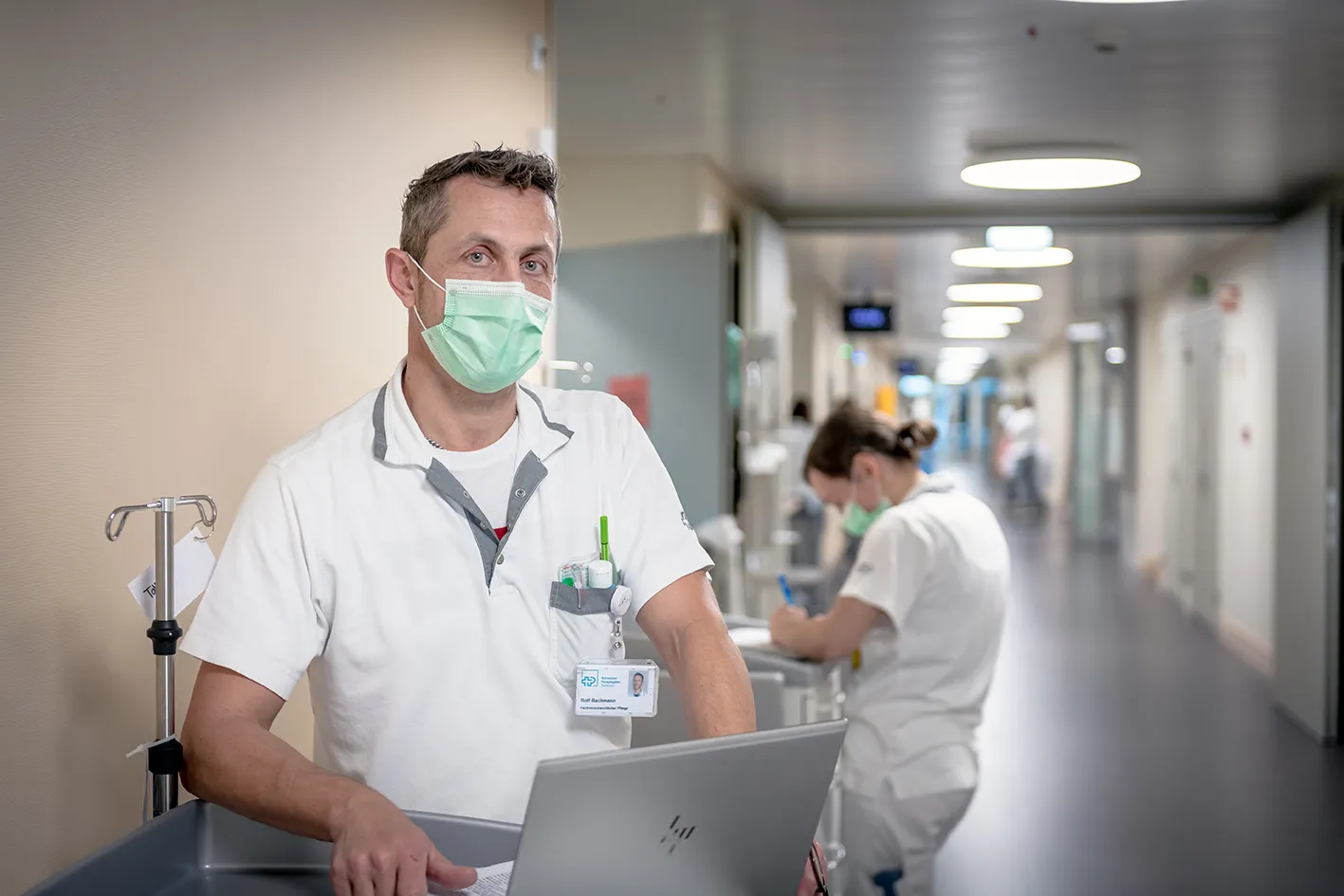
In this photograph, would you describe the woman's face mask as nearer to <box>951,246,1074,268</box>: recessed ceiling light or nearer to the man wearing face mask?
the man wearing face mask

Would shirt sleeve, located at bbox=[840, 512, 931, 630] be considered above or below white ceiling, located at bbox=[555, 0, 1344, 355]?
below

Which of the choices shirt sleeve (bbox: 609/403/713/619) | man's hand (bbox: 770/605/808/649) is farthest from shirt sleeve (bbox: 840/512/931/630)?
shirt sleeve (bbox: 609/403/713/619)

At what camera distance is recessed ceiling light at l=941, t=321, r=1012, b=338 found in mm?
16047

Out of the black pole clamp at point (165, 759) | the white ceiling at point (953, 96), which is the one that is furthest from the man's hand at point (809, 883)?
the white ceiling at point (953, 96)

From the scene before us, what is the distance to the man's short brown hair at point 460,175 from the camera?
5.94 ft

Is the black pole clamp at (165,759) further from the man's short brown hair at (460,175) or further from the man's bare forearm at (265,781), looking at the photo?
the man's short brown hair at (460,175)

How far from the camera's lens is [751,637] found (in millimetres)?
3758

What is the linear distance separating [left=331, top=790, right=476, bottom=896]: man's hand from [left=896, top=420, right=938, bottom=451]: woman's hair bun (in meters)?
2.57

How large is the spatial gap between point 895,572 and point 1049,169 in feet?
9.45

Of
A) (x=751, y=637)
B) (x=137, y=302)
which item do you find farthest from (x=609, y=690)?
(x=751, y=637)

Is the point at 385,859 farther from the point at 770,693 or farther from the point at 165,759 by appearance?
the point at 770,693

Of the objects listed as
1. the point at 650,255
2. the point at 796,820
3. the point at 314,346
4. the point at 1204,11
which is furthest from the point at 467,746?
the point at 650,255

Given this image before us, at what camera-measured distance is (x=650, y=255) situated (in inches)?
212

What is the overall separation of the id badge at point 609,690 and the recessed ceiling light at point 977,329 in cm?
1417
